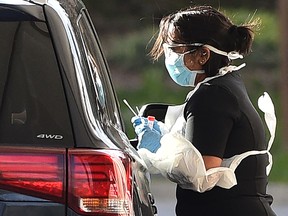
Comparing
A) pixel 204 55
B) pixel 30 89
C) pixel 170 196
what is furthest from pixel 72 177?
pixel 170 196

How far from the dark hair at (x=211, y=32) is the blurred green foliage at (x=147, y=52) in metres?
9.30

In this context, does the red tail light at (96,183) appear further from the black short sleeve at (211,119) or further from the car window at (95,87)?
the black short sleeve at (211,119)

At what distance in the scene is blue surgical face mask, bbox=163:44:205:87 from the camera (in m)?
4.20

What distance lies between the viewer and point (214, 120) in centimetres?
389

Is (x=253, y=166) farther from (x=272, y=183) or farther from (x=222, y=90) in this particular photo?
(x=272, y=183)

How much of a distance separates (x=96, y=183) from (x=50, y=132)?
22cm

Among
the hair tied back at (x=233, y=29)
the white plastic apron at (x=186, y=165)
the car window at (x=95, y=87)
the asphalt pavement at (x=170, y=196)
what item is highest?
the hair tied back at (x=233, y=29)

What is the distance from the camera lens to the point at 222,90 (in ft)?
13.0

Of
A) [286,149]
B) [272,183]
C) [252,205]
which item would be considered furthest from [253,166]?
[286,149]

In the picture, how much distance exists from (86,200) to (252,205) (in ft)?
4.23

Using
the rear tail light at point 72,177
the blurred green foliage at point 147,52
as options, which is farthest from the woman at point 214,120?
the blurred green foliage at point 147,52

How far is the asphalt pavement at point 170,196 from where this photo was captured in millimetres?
9867

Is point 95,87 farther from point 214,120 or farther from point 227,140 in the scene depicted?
point 227,140

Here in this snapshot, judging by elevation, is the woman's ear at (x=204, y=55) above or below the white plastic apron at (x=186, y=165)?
above
